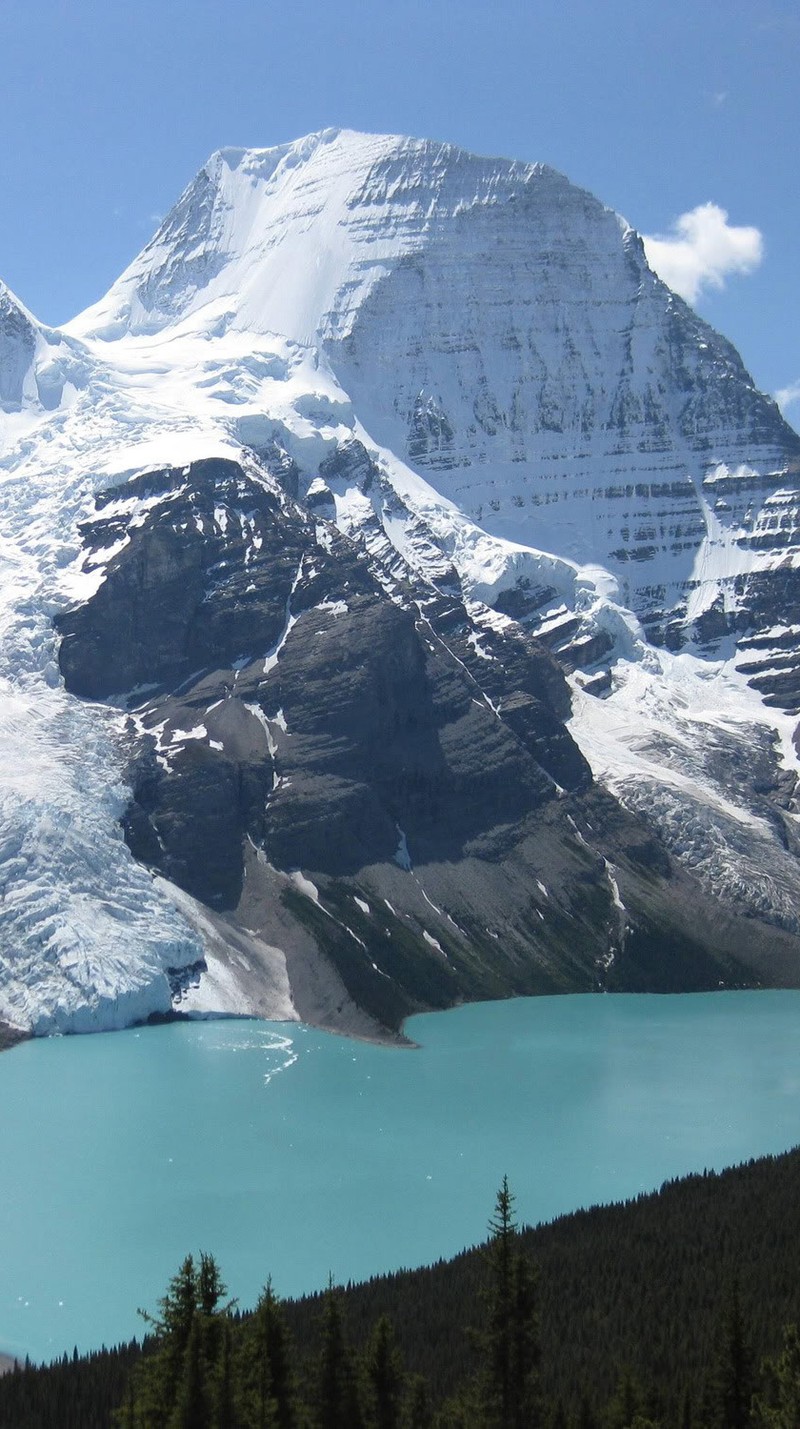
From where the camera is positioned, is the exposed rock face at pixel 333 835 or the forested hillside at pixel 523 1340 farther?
the exposed rock face at pixel 333 835

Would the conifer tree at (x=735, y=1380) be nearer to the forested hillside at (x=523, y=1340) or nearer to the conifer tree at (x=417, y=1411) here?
the forested hillside at (x=523, y=1340)

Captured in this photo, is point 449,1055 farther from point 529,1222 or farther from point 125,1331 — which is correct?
point 125,1331

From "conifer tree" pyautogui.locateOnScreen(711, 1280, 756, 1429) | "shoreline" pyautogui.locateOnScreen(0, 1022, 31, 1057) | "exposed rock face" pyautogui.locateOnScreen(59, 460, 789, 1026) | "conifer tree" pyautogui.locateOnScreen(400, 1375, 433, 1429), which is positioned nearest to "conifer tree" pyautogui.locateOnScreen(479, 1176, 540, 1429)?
"conifer tree" pyautogui.locateOnScreen(400, 1375, 433, 1429)

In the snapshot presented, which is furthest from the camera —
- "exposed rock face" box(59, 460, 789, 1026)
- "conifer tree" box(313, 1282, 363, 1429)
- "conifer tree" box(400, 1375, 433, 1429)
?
"exposed rock face" box(59, 460, 789, 1026)

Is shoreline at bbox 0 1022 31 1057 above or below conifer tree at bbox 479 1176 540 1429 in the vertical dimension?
above

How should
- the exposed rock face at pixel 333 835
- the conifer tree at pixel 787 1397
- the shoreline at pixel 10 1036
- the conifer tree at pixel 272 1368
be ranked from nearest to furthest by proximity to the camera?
1. the conifer tree at pixel 787 1397
2. the conifer tree at pixel 272 1368
3. the shoreline at pixel 10 1036
4. the exposed rock face at pixel 333 835

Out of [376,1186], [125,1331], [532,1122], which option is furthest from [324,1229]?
[532,1122]

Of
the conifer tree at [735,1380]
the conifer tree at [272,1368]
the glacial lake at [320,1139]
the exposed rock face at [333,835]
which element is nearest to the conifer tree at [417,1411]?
the conifer tree at [272,1368]

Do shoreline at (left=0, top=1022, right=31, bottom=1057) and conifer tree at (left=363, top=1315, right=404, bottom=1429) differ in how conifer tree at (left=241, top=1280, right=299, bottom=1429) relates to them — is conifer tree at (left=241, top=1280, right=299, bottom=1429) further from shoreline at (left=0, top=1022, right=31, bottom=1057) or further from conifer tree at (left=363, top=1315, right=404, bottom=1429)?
shoreline at (left=0, top=1022, right=31, bottom=1057)

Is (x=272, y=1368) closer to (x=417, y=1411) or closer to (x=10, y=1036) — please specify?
(x=417, y=1411)
